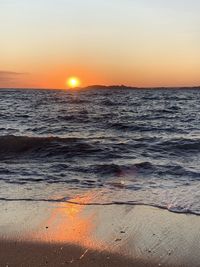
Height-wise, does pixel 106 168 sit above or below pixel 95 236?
below

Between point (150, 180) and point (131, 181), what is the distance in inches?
16.3

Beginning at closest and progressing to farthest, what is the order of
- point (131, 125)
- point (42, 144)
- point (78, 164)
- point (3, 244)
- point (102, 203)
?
point (3, 244), point (102, 203), point (78, 164), point (42, 144), point (131, 125)

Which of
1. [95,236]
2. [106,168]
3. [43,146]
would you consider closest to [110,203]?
[95,236]

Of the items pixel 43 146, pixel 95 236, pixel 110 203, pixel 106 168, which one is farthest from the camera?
pixel 43 146

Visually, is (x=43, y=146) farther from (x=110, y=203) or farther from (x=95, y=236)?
(x=95, y=236)

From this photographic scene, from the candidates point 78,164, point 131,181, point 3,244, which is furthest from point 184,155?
point 3,244

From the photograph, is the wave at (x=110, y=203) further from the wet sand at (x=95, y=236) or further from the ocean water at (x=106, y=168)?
the wet sand at (x=95, y=236)

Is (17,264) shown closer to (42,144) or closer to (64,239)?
(64,239)

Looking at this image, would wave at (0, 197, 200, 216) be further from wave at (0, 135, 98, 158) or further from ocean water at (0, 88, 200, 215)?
wave at (0, 135, 98, 158)

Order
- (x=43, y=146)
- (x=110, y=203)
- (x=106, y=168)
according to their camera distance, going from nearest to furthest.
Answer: (x=110, y=203) → (x=106, y=168) → (x=43, y=146)

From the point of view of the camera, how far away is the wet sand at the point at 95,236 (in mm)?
5293

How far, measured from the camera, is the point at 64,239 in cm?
588

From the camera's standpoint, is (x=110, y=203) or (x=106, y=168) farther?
(x=106, y=168)

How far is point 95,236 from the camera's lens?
237 inches
